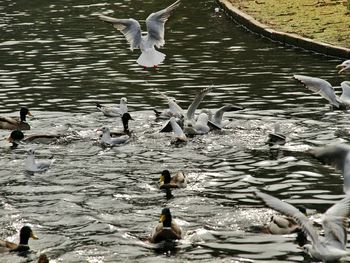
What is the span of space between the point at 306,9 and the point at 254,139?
14907mm

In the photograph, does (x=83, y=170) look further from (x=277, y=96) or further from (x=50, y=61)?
(x=50, y=61)

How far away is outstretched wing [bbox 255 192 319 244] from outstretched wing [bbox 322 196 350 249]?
8.3 inches

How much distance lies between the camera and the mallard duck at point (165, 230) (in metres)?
12.9

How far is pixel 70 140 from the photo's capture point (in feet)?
61.0

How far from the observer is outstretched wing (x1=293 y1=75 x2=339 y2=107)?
65.4 feet

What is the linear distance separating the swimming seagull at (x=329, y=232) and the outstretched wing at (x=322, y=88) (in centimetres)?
766

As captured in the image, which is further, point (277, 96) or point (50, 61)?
point (50, 61)

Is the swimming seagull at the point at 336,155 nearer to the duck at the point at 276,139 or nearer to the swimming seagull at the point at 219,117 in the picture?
the duck at the point at 276,139

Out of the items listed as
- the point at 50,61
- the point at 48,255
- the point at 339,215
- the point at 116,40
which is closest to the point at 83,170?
the point at 48,255

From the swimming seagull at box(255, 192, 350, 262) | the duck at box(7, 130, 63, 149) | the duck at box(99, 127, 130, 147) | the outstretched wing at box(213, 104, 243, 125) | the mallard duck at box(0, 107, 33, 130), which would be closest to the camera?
the swimming seagull at box(255, 192, 350, 262)

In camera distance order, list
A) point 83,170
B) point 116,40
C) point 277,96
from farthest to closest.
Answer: point 116,40, point 277,96, point 83,170

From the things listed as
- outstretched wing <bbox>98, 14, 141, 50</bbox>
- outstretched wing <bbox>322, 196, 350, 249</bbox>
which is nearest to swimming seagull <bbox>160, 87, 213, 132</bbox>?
outstretched wing <bbox>98, 14, 141, 50</bbox>

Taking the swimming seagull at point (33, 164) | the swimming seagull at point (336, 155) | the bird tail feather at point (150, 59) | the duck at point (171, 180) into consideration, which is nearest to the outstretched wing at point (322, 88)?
the bird tail feather at point (150, 59)

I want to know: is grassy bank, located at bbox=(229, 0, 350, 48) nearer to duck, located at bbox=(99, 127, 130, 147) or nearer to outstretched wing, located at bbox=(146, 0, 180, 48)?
outstretched wing, located at bbox=(146, 0, 180, 48)
